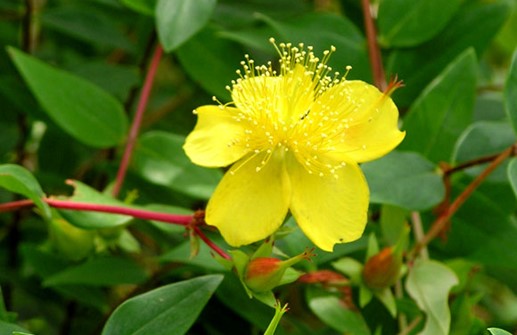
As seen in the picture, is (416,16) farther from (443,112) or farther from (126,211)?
(126,211)

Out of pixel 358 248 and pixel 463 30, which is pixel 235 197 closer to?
pixel 358 248

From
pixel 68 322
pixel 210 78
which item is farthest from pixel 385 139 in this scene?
pixel 68 322

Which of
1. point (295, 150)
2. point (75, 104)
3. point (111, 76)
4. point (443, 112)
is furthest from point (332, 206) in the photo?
point (111, 76)

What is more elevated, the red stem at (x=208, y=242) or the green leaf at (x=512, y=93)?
the green leaf at (x=512, y=93)

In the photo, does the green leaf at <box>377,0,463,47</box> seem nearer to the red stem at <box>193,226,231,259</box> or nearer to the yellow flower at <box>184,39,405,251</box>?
the yellow flower at <box>184,39,405,251</box>

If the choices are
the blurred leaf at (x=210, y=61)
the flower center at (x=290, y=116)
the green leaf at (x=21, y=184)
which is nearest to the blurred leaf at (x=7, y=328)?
the green leaf at (x=21, y=184)

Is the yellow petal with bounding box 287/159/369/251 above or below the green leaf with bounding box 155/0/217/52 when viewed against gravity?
below

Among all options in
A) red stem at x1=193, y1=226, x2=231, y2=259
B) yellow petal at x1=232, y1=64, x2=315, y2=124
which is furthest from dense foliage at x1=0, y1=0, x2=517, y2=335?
yellow petal at x1=232, y1=64, x2=315, y2=124

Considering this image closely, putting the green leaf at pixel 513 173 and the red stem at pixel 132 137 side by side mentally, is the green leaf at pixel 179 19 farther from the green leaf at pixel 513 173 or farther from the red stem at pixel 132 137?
the green leaf at pixel 513 173
